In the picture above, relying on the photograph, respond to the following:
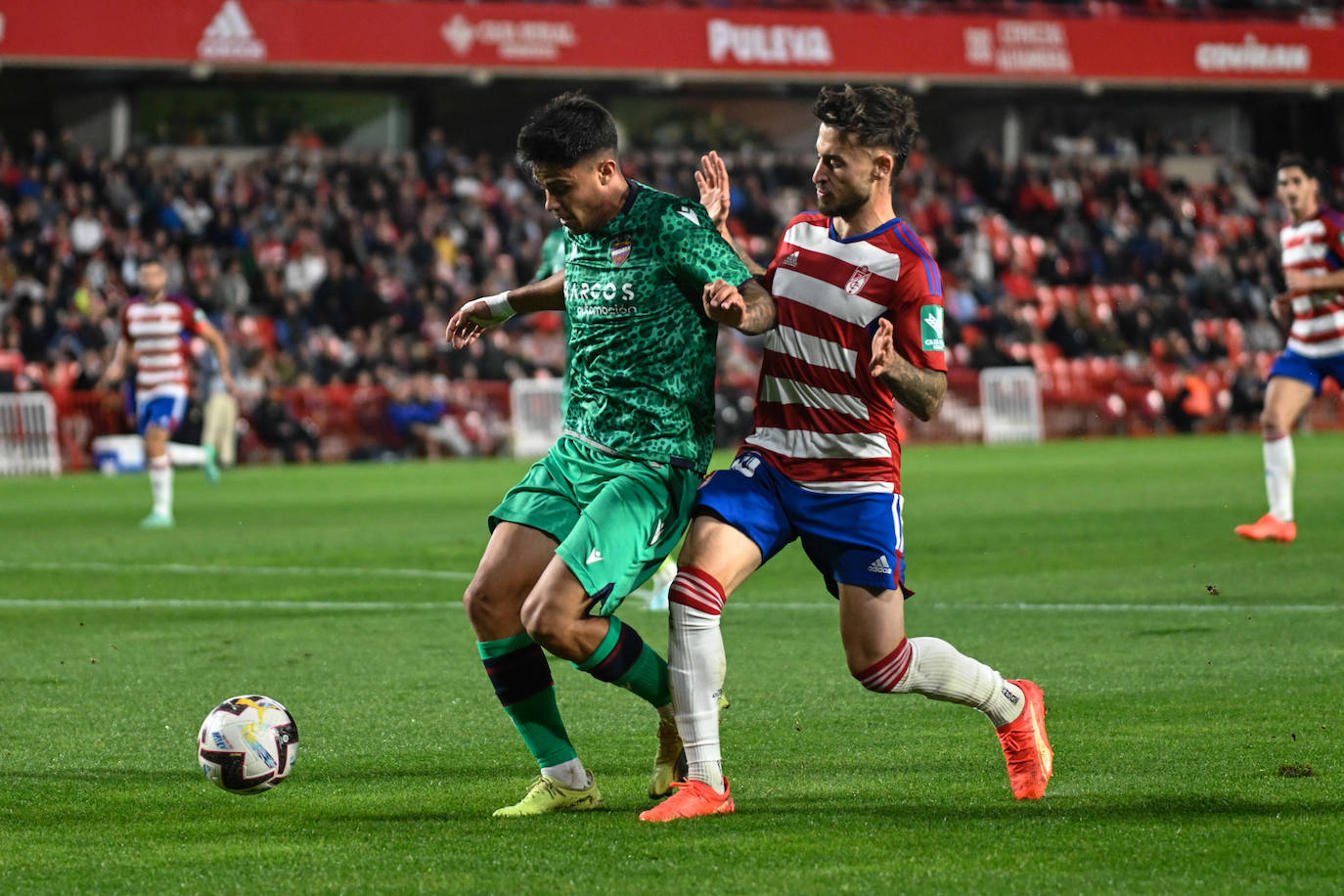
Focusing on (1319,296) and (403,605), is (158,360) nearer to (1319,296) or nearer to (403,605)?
(403,605)

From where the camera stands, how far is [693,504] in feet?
17.8

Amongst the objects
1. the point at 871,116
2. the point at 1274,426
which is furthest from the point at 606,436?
the point at 1274,426

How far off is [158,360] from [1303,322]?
9.32m

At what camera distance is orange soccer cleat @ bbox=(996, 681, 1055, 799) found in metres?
5.22

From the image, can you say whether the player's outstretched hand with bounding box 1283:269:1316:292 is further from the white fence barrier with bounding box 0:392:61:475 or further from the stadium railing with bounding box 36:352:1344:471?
the white fence barrier with bounding box 0:392:61:475

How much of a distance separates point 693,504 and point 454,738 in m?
1.47

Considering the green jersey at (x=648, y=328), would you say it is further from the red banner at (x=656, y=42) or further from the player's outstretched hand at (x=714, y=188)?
the red banner at (x=656, y=42)

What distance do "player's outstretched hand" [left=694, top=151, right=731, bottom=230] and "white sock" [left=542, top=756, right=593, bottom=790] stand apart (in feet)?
5.28

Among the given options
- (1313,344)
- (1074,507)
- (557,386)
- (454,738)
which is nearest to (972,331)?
(557,386)

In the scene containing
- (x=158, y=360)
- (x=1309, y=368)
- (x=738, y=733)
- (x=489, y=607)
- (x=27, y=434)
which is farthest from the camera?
(x=27, y=434)

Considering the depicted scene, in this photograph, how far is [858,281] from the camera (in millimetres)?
5336

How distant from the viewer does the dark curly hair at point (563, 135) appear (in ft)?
17.0

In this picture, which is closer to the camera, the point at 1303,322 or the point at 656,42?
the point at 1303,322

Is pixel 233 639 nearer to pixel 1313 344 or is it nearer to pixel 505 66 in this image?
pixel 1313 344
